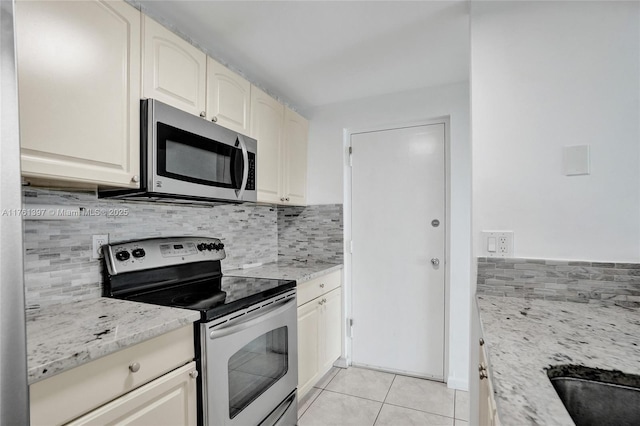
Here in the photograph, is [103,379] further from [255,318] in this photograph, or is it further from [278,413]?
[278,413]

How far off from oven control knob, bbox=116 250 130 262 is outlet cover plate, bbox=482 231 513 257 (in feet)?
5.54

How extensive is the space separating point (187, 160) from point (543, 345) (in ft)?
5.11

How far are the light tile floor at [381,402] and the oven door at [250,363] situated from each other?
0.42 metres

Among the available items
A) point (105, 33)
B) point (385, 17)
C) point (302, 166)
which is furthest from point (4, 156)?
point (302, 166)

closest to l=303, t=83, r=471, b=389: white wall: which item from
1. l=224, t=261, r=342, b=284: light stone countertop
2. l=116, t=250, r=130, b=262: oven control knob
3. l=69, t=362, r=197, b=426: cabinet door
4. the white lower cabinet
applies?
l=224, t=261, r=342, b=284: light stone countertop

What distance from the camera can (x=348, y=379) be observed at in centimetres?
253

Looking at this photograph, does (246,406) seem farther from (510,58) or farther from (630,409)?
(510,58)

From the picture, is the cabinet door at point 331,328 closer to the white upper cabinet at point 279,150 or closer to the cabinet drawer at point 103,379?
the white upper cabinet at point 279,150

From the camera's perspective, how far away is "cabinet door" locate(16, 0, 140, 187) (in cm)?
101

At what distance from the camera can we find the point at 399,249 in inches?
103

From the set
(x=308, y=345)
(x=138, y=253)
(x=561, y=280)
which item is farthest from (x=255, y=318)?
(x=561, y=280)

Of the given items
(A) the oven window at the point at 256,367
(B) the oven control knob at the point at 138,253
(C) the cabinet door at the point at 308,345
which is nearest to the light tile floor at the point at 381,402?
(C) the cabinet door at the point at 308,345

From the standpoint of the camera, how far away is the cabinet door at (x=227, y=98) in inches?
68.0

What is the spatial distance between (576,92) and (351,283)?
2001 millimetres
